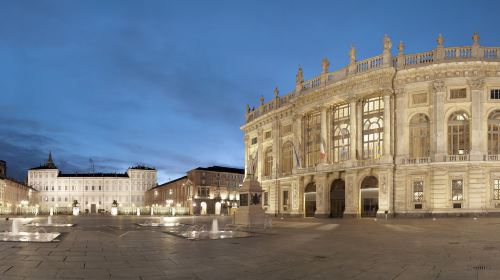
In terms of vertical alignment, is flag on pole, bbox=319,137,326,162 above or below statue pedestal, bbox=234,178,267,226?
above

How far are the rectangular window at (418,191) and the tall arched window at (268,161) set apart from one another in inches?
1192

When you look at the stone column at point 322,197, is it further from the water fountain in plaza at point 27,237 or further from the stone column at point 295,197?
the water fountain in plaza at point 27,237

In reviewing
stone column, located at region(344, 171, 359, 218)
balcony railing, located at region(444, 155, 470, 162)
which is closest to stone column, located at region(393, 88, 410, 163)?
balcony railing, located at region(444, 155, 470, 162)

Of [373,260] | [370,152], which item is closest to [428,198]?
[370,152]

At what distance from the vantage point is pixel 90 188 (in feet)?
615

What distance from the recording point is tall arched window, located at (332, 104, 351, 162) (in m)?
58.5

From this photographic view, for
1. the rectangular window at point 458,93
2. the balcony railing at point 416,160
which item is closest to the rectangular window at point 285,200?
the balcony railing at point 416,160

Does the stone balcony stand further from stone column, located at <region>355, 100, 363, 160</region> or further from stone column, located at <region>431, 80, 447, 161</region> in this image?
stone column, located at <region>355, 100, 363, 160</region>

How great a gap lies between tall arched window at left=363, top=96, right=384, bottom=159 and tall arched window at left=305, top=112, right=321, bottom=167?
354 inches

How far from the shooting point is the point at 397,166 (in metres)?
51.1

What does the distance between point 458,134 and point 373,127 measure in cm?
971

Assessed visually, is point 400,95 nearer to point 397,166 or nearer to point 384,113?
point 384,113

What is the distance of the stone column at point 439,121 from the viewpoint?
48188 mm

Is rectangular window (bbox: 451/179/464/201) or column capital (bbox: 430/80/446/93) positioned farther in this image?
column capital (bbox: 430/80/446/93)
